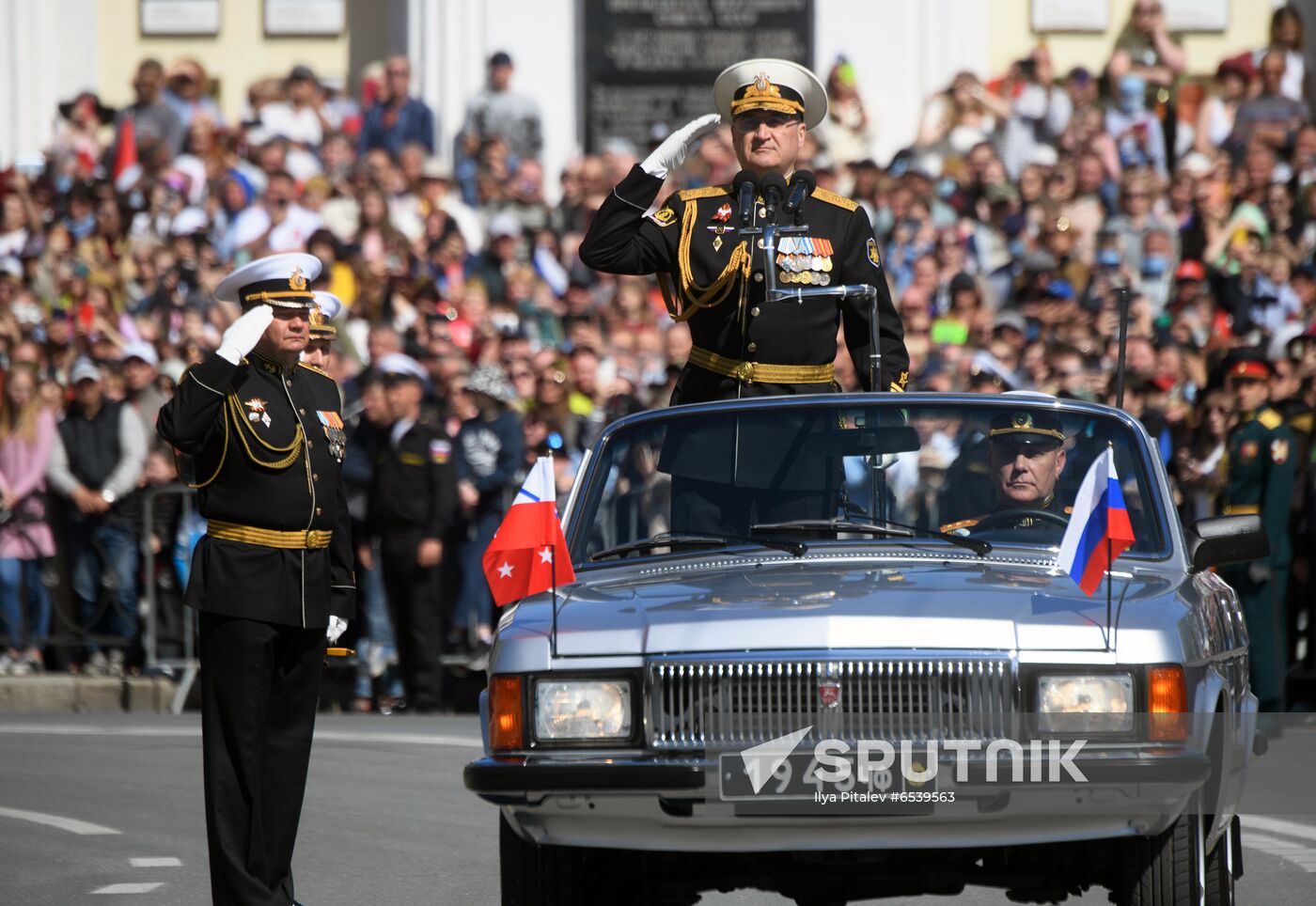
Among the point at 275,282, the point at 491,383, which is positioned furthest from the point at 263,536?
the point at 491,383

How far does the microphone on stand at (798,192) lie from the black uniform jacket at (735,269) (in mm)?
45

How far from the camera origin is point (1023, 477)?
7.35 metres

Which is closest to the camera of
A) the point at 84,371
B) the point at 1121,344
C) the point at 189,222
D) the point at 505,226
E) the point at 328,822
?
the point at 1121,344

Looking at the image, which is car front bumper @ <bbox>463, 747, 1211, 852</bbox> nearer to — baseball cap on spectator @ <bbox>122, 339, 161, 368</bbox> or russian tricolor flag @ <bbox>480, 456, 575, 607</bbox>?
russian tricolor flag @ <bbox>480, 456, 575, 607</bbox>

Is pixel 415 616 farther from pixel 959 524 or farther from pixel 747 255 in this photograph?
pixel 959 524

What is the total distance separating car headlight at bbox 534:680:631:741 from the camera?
6.32 metres

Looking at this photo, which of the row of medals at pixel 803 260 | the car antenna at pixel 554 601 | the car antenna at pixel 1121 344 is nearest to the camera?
the car antenna at pixel 554 601

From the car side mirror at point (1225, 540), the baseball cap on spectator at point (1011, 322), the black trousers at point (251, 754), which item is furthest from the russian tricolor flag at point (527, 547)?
the baseball cap on spectator at point (1011, 322)

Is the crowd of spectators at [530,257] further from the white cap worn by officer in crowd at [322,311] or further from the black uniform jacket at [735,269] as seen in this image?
the white cap worn by officer in crowd at [322,311]

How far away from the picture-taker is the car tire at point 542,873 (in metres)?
6.62

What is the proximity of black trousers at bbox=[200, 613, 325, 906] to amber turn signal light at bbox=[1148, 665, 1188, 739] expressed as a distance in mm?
2753

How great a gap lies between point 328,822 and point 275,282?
340 cm

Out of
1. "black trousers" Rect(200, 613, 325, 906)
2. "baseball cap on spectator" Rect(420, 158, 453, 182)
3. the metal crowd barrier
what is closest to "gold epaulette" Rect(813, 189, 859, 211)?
"black trousers" Rect(200, 613, 325, 906)

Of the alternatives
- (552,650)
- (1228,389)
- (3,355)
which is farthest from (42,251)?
(552,650)
